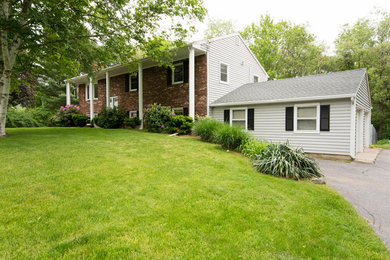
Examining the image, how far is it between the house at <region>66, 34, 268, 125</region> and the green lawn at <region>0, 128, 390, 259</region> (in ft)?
26.8

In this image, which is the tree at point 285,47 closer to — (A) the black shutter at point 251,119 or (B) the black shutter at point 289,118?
(A) the black shutter at point 251,119

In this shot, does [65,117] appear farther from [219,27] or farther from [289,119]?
[219,27]

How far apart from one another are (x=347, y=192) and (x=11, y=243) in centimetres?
586

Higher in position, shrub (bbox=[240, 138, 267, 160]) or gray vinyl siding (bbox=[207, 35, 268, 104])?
gray vinyl siding (bbox=[207, 35, 268, 104])

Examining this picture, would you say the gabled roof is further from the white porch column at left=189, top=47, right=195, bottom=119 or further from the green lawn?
the green lawn

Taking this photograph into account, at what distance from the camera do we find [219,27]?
3150 centimetres

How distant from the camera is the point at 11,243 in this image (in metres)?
2.09

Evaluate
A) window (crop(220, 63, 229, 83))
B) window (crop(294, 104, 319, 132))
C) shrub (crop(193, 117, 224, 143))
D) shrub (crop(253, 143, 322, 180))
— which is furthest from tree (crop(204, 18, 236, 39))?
shrub (crop(253, 143, 322, 180))

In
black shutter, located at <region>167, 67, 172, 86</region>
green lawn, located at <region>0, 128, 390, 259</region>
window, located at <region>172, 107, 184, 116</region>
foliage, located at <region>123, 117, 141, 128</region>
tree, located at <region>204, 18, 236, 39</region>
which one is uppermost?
tree, located at <region>204, 18, 236, 39</region>

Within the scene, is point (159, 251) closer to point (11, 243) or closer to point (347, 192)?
point (11, 243)

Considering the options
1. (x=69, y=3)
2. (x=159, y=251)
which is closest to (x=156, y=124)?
(x=69, y=3)

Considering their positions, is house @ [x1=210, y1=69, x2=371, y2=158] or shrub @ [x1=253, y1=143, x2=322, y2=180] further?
house @ [x1=210, y1=69, x2=371, y2=158]

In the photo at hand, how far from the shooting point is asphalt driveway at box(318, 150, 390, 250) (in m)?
3.38

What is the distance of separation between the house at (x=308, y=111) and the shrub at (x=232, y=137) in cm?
A: 332
